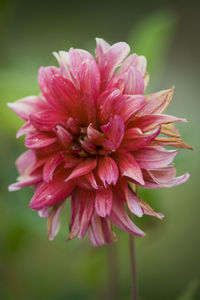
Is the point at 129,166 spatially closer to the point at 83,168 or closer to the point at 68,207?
the point at 83,168

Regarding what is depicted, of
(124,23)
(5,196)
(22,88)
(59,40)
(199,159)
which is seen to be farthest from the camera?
(124,23)

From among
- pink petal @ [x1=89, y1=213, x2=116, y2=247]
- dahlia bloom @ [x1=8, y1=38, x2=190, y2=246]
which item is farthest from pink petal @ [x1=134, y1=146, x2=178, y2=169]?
pink petal @ [x1=89, y1=213, x2=116, y2=247]

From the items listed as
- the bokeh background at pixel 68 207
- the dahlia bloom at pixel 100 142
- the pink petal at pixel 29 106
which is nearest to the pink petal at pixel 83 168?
the dahlia bloom at pixel 100 142

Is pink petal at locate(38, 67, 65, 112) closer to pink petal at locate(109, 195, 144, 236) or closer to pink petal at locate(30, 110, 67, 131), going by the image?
pink petal at locate(30, 110, 67, 131)

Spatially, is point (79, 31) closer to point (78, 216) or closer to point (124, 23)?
point (124, 23)

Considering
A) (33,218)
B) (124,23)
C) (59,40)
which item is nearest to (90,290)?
(33,218)

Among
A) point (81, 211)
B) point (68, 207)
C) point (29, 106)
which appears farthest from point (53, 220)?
point (68, 207)
